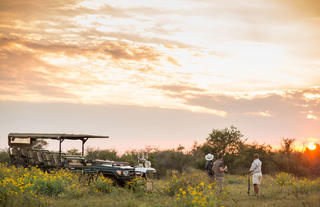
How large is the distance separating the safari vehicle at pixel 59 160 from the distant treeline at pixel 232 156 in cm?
788

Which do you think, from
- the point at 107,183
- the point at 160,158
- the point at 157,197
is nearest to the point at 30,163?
the point at 107,183

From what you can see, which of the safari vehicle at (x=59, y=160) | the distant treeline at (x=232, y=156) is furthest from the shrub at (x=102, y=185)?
the distant treeline at (x=232, y=156)

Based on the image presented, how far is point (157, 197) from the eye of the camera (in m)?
16.4

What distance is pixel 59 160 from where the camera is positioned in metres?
22.0

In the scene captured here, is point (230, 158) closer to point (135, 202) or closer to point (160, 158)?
point (160, 158)

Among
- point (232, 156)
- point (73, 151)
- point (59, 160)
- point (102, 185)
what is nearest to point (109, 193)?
point (102, 185)

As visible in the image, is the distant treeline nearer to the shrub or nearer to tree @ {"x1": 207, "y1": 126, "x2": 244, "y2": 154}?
tree @ {"x1": 207, "y1": 126, "x2": 244, "y2": 154}

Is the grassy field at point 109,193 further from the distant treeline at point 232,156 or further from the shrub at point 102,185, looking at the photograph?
the distant treeline at point 232,156

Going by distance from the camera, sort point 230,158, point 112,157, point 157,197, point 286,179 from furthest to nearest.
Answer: point 230,158 < point 112,157 < point 286,179 < point 157,197

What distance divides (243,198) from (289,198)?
77.3 inches

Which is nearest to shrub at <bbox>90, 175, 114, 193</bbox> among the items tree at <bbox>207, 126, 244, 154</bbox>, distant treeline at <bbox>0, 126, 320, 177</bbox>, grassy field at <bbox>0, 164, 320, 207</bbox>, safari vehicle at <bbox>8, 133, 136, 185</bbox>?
grassy field at <bbox>0, 164, 320, 207</bbox>

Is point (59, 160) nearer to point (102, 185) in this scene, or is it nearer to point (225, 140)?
point (102, 185)

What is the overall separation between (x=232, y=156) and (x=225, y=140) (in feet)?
7.41

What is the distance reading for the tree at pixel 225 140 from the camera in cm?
4281
